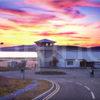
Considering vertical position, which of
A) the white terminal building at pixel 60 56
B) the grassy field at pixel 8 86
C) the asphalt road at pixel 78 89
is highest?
the white terminal building at pixel 60 56

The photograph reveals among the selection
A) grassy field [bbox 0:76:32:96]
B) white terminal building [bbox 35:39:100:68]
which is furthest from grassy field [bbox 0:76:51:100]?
white terminal building [bbox 35:39:100:68]

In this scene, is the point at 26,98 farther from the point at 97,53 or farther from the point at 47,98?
the point at 97,53

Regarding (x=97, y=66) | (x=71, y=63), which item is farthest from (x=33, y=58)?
(x=97, y=66)

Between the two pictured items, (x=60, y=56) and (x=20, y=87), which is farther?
(x=60, y=56)

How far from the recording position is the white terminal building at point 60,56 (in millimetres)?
92688

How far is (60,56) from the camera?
96.1 metres

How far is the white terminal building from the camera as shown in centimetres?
9269

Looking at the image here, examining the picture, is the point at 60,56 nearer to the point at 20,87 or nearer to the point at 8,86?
the point at 20,87

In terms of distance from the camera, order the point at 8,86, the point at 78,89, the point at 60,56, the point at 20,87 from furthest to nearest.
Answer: the point at 60,56
the point at 20,87
the point at 8,86
the point at 78,89

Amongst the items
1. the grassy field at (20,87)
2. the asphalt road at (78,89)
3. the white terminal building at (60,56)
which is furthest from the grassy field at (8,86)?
the white terminal building at (60,56)

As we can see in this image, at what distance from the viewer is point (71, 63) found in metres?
95.8

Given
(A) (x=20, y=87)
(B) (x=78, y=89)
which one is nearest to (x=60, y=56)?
(A) (x=20, y=87)

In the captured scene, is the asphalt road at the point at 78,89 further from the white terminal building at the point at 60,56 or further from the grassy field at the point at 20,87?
the white terminal building at the point at 60,56

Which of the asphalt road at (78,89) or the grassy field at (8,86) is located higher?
the grassy field at (8,86)
